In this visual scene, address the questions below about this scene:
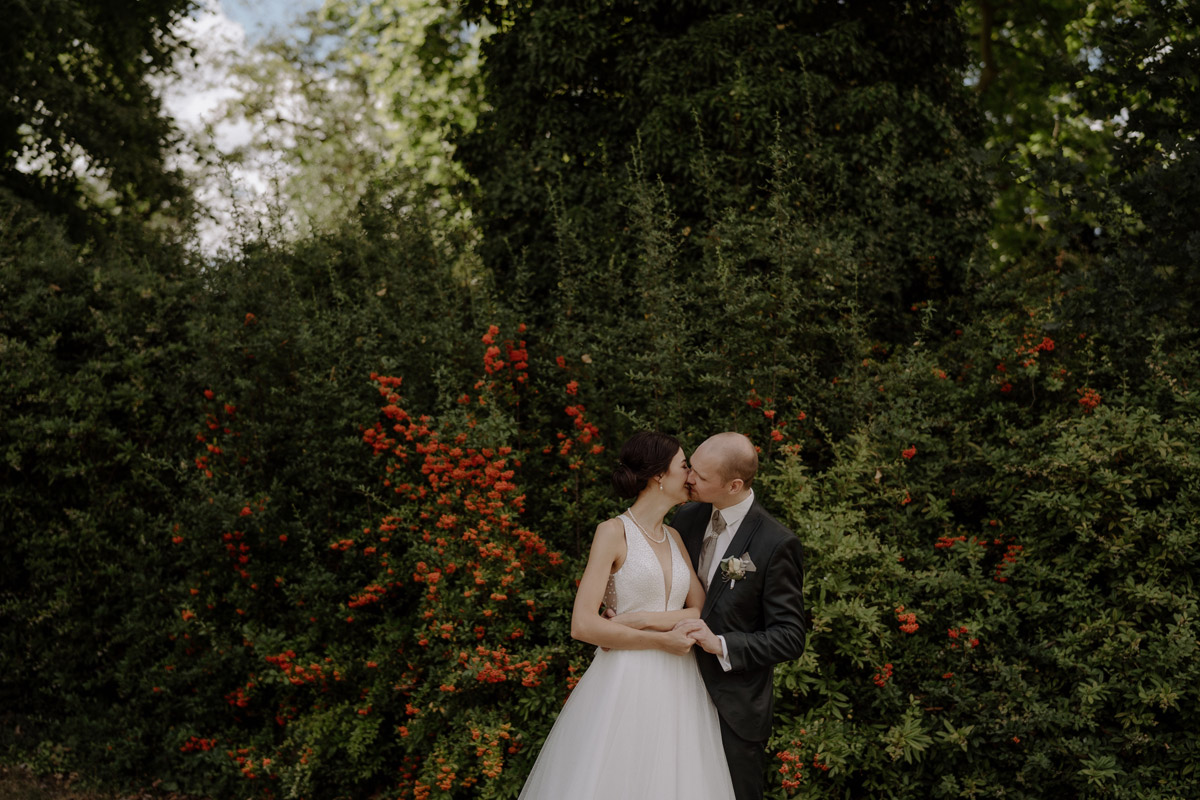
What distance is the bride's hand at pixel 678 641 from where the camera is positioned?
344 centimetres

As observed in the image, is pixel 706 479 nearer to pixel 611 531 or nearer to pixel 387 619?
pixel 611 531

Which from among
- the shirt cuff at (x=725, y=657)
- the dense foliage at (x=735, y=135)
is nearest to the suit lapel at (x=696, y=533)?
the shirt cuff at (x=725, y=657)

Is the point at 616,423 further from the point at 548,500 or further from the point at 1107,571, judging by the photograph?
the point at 1107,571

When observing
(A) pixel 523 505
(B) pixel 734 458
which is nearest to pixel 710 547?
(B) pixel 734 458

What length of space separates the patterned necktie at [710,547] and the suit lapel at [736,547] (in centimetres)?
14

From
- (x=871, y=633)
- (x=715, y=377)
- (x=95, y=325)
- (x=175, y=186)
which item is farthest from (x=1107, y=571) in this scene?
(x=175, y=186)

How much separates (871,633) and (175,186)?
11834 millimetres

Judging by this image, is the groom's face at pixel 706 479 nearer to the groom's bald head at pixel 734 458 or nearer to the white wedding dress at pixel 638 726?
the groom's bald head at pixel 734 458

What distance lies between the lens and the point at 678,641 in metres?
3.44

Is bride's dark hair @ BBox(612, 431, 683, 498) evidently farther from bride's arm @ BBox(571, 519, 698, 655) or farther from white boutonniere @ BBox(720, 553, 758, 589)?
white boutonniere @ BBox(720, 553, 758, 589)

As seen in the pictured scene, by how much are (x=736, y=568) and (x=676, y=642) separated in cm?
35

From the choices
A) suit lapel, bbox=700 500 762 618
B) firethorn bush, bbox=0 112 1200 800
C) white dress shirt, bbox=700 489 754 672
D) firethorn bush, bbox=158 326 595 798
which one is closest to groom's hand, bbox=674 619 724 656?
suit lapel, bbox=700 500 762 618

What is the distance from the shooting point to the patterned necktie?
12.5ft

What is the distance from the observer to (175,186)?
42.9 feet
